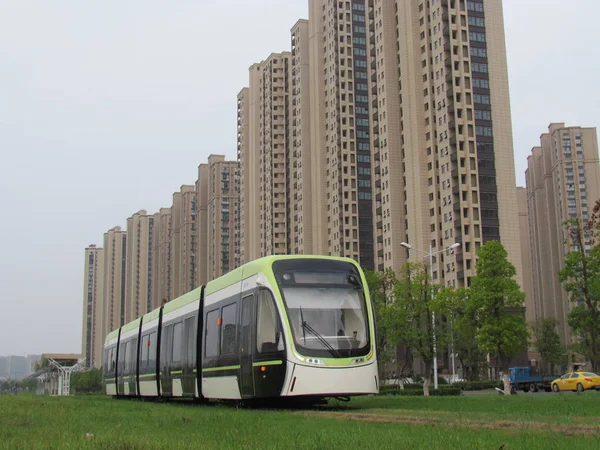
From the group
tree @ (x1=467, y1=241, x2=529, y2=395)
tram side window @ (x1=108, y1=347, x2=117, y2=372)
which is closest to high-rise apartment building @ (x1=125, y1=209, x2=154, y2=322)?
tram side window @ (x1=108, y1=347, x2=117, y2=372)

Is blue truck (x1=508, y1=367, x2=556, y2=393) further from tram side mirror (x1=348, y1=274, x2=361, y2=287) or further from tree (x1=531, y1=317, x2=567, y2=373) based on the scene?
tram side mirror (x1=348, y1=274, x2=361, y2=287)

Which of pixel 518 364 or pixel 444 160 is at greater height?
pixel 444 160

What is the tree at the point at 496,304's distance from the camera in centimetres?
3806

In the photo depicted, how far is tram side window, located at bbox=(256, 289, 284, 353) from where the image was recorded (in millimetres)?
16891

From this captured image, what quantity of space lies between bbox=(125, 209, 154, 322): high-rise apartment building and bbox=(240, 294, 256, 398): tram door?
168133mm

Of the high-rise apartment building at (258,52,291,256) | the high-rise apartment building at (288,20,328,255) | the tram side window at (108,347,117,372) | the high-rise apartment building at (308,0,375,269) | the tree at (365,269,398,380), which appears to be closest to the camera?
the tram side window at (108,347,117,372)

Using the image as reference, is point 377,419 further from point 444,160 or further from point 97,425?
point 444,160

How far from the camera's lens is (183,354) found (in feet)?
78.3

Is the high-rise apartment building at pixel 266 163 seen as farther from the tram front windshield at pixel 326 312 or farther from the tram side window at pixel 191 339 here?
the tram front windshield at pixel 326 312

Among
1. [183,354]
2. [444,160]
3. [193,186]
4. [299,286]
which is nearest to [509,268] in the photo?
[183,354]

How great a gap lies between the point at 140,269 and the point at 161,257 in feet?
37.2

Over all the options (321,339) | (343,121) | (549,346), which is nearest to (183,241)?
(343,121)

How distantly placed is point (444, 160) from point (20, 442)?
82459 mm

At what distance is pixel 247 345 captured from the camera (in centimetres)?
1812
